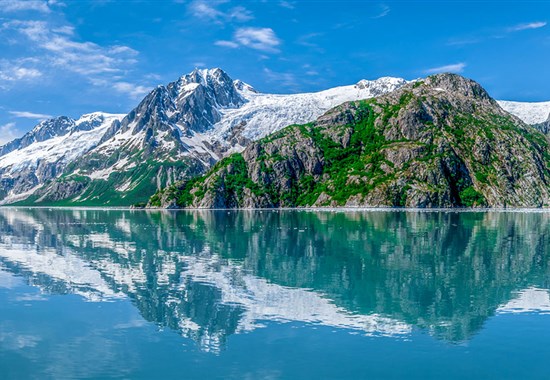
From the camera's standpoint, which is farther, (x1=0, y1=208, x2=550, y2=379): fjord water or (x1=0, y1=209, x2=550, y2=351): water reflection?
(x1=0, y1=209, x2=550, y2=351): water reflection

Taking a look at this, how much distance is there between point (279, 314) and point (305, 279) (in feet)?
66.6

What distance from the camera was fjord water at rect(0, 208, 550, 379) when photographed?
40250 mm

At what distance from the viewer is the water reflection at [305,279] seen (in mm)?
53500

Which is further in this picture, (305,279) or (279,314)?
(305,279)

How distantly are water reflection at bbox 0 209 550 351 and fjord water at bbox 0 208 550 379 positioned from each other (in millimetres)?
325

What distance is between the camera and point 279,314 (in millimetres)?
55000

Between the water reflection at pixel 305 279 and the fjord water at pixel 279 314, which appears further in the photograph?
the water reflection at pixel 305 279

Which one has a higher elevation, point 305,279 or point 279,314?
point 305,279

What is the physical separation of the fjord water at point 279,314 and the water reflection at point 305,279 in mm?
325

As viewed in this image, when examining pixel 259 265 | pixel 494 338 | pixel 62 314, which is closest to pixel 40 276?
pixel 62 314

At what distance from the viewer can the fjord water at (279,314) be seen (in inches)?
1585

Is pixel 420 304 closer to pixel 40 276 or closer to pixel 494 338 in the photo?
pixel 494 338

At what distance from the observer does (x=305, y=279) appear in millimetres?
74938

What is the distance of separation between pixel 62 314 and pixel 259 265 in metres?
37.3
